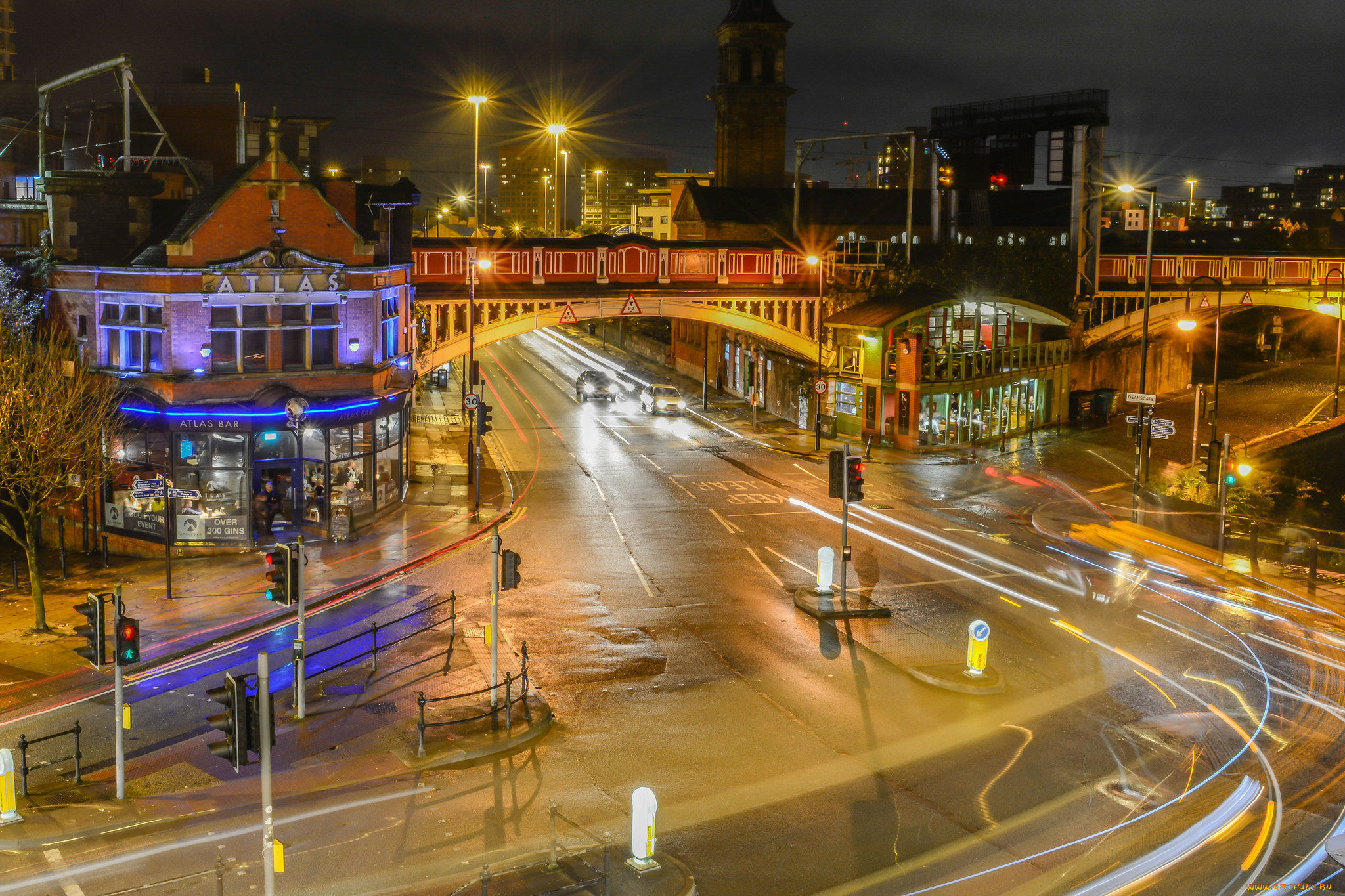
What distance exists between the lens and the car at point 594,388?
214ft

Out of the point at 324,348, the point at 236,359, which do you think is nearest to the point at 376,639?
the point at 236,359

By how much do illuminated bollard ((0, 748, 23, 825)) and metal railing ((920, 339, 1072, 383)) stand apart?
3871 cm

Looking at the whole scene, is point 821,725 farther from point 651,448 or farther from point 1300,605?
point 651,448

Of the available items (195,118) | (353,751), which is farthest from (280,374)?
(195,118)

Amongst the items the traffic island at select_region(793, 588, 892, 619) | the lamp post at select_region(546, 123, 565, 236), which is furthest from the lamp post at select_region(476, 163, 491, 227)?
the traffic island at select_region(793, 588, 892, 619)

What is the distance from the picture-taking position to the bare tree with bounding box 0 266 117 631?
25.0 metres

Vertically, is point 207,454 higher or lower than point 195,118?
lower

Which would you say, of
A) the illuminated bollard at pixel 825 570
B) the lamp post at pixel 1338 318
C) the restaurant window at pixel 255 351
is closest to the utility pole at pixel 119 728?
the illuminated bollard at pixel 825 570

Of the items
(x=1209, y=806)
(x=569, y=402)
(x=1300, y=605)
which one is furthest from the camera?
(x=569, y=402)

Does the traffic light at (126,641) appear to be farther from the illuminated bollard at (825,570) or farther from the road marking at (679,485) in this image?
the road marking at (679,485)

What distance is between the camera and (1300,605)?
2697cm

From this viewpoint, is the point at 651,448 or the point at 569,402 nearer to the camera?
the point at 651,448

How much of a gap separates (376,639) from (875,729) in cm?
1001

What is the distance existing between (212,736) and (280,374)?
15.5m
